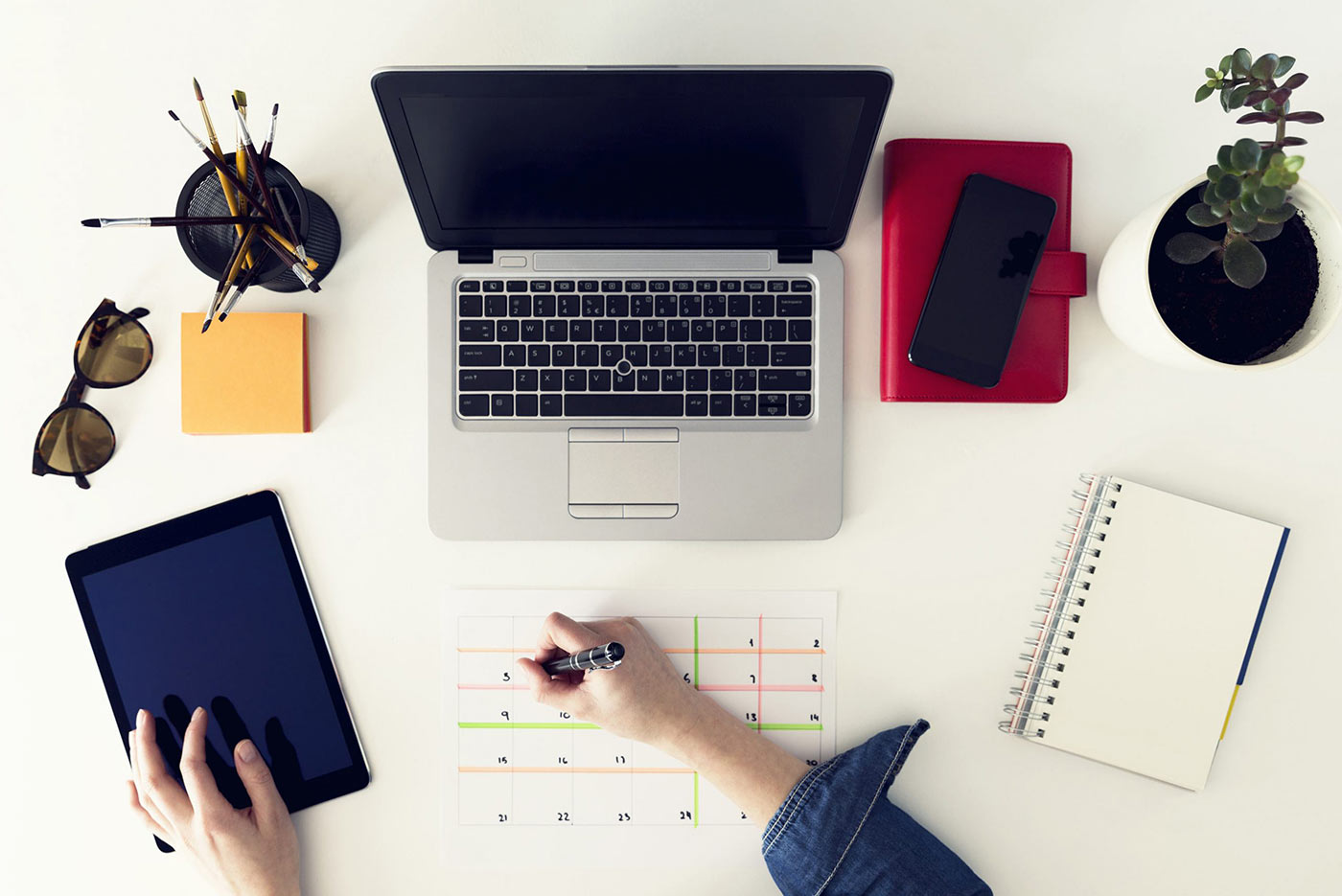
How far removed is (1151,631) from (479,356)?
0.79m

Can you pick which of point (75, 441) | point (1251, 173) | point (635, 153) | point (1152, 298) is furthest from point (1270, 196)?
point (75, 441)

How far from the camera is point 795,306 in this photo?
2.75ft

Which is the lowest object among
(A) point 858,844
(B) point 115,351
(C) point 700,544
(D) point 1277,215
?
(A) point 858,844

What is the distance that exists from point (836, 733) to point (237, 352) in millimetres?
791

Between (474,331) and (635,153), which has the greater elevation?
(635,153)

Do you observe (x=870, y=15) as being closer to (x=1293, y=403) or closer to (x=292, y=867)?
(x=1293, y=403)

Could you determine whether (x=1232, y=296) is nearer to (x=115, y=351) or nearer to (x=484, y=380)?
(x=484, y=380)

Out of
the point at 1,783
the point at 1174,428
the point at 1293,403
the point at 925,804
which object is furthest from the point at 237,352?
the point at 1293,403

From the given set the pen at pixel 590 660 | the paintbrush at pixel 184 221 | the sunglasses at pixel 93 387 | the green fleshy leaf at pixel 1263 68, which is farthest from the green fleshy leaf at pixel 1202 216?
the sunglasses at pixel 93 387

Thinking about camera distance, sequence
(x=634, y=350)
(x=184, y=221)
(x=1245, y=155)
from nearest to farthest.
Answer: (x=1245, y=155), (x=184, y=221), (x=634, y=350)

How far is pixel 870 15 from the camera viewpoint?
855 millimetres

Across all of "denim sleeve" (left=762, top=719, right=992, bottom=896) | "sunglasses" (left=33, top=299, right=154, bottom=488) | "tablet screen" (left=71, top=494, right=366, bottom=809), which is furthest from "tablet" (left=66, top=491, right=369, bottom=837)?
"denim sleeve" (left=762, top=719, right=992, bottom=896)

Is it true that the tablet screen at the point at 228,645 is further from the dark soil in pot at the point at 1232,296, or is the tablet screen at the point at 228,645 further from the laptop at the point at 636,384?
the dark soil in pot at the point at 1232,296

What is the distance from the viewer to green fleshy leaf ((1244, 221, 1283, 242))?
27.0 inches
